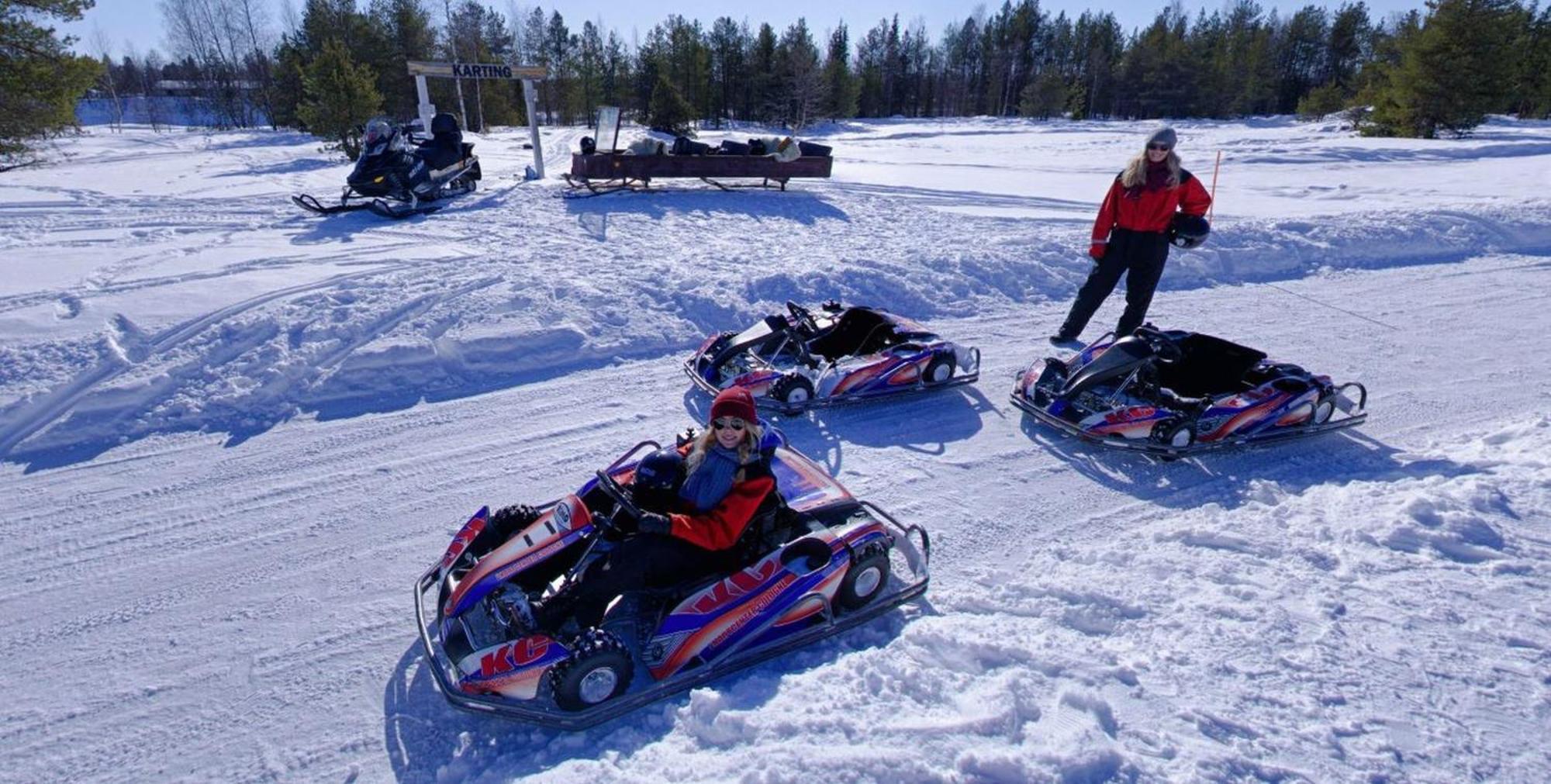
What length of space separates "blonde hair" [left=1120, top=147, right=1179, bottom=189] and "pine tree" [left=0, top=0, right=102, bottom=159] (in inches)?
846

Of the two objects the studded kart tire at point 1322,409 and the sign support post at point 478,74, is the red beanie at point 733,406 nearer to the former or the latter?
the studded kart tire at point 1322,409

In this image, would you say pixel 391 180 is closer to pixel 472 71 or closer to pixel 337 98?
pixel 472 71

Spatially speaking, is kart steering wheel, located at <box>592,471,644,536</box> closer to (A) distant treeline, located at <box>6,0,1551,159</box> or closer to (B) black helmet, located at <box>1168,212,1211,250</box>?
Result: (B) black helmet, located at <box>1168,212,1211,250</box>

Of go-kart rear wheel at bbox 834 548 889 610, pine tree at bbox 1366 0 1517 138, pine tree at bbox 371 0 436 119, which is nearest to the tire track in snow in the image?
go-kart rear wheel at bbox 834 548 889 610

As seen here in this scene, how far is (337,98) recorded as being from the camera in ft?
71.3

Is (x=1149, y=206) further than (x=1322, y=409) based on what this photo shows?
Yes

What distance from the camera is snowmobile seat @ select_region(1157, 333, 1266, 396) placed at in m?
6.20

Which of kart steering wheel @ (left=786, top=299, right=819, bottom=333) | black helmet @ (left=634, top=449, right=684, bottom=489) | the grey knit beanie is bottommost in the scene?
black helmet @ (left=634, top=449, right=684, bottom=489)

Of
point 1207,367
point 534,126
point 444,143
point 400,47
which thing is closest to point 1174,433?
point 1207,367

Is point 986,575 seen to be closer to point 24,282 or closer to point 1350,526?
point 1350,526

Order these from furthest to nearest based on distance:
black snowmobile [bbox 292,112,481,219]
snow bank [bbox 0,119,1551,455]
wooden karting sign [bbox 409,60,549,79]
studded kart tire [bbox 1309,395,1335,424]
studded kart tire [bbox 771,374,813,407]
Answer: wooden karting sign [bbox 409,60,549,79] < black snowmobile [bbox 292,112,481,219] < snow bank [bbox 0,119,1551,455] < studded kart tire [bbox 771,374,813,407] < studded kart tire [bbox 1309,395,1335,424]

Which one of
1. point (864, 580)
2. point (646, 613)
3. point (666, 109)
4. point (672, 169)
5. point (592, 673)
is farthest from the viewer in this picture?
point (666, 109)

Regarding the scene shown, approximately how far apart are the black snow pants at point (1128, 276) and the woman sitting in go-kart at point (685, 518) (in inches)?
194

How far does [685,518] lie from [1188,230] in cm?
585
